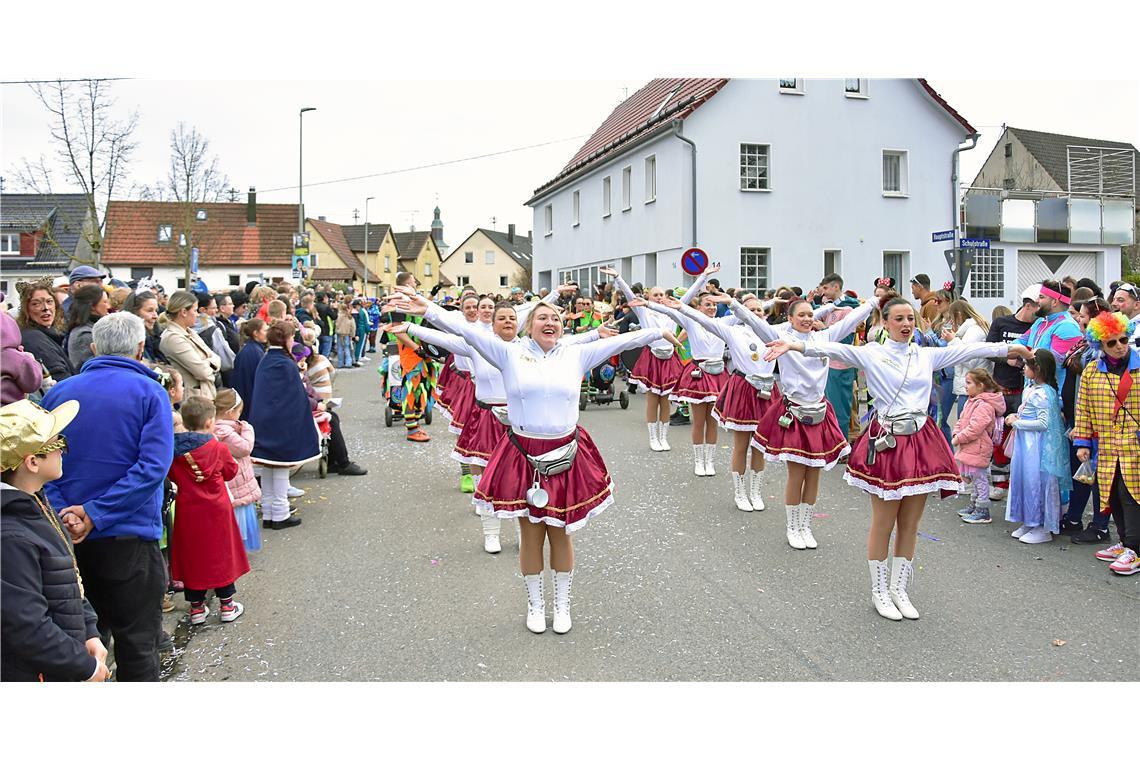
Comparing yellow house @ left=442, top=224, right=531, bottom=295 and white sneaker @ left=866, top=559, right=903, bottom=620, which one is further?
yellow house @ left=442, top=224, right=531, bottom=295

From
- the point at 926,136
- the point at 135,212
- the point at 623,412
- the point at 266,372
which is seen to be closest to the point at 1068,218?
the point at 926,136

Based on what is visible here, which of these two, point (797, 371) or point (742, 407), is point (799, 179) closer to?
point (742, 407)

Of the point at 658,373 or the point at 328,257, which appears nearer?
the point at 658,373

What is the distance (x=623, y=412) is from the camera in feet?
51.1

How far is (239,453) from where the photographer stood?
6.59 meters

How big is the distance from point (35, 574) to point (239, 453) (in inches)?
147

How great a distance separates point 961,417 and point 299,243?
89.8 ft

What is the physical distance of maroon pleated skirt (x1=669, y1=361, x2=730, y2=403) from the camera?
10.2 metres

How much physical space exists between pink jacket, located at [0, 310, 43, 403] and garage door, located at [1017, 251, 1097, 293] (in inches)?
1212

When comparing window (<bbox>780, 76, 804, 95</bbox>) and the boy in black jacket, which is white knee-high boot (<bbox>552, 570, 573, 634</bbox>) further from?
window (<bbox>780, 76, 804, 95</bbox>)

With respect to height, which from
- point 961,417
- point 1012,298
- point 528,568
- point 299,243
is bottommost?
point 528,568

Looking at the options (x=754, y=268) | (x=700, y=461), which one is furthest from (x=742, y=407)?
(x=754, y=268)

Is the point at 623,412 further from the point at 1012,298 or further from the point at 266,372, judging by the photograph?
the point at 1012,298

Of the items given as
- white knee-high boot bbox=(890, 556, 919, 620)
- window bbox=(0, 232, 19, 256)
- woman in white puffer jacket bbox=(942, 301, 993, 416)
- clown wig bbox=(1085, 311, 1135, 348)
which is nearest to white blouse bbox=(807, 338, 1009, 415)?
white knee-high boot bbox=(890, 556, 919, 620)
